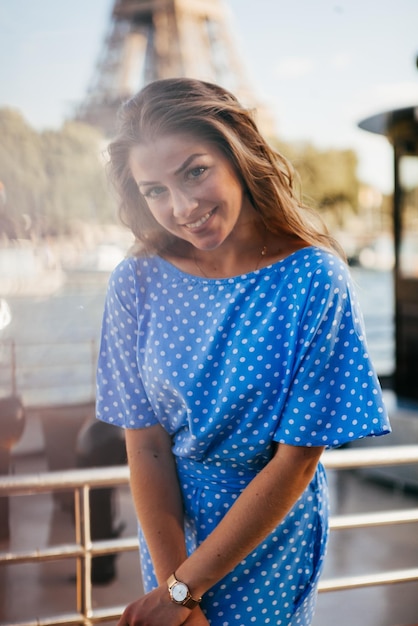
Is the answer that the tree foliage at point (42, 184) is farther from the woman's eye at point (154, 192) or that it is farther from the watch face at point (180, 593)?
the watch face at point (180, 593)

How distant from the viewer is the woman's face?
2.73 ft

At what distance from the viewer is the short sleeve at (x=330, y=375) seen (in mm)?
789

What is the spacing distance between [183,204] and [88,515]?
874 millimetres

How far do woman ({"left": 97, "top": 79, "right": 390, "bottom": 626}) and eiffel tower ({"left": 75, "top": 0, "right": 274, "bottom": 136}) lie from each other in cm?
1286

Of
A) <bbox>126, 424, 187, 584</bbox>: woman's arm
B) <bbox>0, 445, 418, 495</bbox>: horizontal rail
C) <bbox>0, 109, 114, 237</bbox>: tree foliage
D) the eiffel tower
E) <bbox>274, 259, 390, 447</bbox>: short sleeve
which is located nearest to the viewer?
<bbox>274, 259, 390, 447</bbox>: short sleeve

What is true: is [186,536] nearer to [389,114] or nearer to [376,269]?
[389,114]

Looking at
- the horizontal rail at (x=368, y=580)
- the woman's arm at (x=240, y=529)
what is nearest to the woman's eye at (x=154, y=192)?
the woman's arm at (x=240, y=529)

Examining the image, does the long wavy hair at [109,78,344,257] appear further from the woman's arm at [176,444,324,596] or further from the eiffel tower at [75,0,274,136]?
the eiffel tower at [75,0,274,136]

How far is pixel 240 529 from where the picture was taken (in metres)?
0.83

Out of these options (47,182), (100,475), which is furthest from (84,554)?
(47,182)

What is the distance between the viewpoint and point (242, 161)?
852 millimetres

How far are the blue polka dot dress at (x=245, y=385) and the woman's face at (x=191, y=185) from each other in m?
0.07

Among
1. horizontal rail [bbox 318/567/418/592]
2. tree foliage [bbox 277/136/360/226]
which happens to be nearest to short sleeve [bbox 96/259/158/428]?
horizontal rail [bbox 318/567/418/592]

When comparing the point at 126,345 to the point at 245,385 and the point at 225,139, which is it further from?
the point at 225,139
